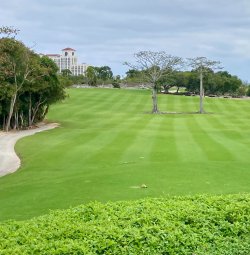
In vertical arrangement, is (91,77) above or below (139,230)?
above

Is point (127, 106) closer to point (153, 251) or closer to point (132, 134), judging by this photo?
point (132, 134)

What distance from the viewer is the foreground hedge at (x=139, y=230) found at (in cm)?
597

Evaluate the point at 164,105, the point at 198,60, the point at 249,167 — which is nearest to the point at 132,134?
the point at 249,167

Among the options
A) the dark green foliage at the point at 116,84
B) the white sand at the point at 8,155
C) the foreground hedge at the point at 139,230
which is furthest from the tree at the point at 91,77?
the foreground hedge at the point at 139,230

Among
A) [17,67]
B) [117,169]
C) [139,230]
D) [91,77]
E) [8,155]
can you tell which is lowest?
[8,155]

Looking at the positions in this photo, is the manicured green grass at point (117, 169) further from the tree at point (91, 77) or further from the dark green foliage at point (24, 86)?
the tree at point (91, 77)

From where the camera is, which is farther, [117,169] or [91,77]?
[91,77]

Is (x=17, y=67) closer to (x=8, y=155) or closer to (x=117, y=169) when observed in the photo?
(x=8, y=155)

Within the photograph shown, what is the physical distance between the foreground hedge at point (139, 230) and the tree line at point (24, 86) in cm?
2904

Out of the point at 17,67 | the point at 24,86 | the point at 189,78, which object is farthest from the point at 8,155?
the point at 189,78

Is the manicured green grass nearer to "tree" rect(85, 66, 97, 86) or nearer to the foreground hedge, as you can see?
the foreground hedge

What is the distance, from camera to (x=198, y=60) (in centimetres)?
6594

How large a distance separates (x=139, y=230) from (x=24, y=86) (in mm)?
35811

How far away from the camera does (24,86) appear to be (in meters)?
40.6
